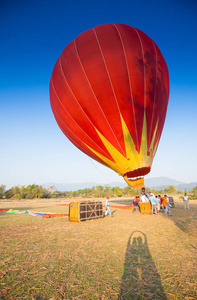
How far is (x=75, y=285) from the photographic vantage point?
3.26 meters

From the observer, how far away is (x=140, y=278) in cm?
352

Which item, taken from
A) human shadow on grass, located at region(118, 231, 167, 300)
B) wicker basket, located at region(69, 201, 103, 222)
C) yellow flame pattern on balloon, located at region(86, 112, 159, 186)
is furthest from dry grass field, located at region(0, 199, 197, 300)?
yellow flame pattern on balloon, located at region(86, 112, 159, 186)

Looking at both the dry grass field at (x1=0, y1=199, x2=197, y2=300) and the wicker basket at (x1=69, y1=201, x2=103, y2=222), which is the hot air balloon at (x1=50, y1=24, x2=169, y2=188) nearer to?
the wicker basket at (x1=69, y1=201, x2=103, y2=222)

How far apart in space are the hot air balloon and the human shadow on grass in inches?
240

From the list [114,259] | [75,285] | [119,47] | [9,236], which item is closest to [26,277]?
[75,285]

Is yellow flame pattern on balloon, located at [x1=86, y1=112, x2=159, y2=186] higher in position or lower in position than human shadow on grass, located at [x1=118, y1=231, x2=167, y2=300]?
higher

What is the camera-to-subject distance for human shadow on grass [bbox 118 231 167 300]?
296 centimetres

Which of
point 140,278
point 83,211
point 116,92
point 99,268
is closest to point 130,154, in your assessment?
point 116,92

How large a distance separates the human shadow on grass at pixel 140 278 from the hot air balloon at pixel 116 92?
240 inches

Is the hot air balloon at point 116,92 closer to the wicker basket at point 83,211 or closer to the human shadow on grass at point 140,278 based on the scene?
the wicker basket at point 83,211

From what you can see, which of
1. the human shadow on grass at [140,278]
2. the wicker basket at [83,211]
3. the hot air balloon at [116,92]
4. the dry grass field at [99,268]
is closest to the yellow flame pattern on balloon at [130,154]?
the hot air balloon at [116,92]

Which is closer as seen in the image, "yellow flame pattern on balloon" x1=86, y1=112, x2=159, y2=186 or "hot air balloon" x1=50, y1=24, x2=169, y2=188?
"hot air balloon" x1=50, y1=24, x2=169, y2=188

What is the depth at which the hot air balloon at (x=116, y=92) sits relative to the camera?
32.0 ft

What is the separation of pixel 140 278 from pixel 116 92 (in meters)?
8.97
